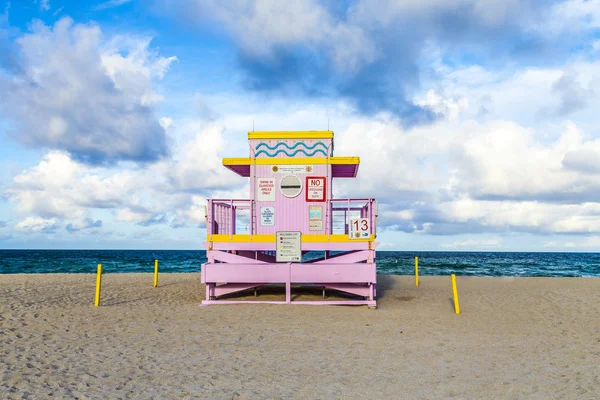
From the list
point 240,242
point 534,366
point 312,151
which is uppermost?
point 312,151

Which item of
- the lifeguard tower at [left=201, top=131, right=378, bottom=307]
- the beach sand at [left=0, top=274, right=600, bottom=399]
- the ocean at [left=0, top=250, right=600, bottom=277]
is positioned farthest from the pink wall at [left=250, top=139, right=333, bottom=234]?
the ocean at [left=0, top=250, right=600, bottom=277]

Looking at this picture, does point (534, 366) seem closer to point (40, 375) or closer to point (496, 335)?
point (496, 335)

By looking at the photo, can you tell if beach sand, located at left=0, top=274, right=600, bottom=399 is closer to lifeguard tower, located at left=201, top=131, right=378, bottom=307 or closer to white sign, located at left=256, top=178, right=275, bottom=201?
lifeguard tower, located at left=201, top=131, right=378, bottom=307

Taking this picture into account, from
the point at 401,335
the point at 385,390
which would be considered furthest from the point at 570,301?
the point at 385,390

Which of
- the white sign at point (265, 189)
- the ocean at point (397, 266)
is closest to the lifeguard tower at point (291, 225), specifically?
the white sign at point (265, 189)

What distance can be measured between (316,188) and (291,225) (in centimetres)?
144

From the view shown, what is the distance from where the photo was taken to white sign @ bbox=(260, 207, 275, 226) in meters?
15.1

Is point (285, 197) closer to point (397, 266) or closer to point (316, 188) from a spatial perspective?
point (316, 188)

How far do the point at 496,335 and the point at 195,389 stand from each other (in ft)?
24.9

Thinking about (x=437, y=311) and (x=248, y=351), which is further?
(x=437, y=311)

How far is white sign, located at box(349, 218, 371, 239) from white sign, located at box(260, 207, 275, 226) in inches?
100

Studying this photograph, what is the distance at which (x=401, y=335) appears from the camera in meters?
10.7

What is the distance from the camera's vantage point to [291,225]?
15047 mm

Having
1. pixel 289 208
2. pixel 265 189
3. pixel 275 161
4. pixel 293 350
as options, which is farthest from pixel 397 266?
pixel 293 350
